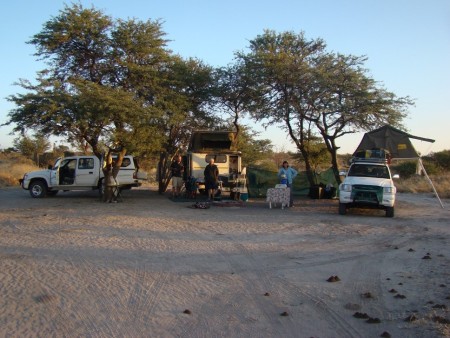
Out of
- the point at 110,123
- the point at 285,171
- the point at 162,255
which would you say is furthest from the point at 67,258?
the point at 285,171

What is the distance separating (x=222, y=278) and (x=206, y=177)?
37.0 ft

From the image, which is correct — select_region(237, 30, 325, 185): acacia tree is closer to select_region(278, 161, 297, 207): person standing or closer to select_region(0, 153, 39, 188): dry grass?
select_region(278, 161, 297, 207): person standing

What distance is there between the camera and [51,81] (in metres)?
17.8

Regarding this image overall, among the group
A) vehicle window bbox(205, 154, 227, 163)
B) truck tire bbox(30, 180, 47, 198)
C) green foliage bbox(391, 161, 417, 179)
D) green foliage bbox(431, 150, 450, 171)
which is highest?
green foliage bbox(431, 150, 450, 171)

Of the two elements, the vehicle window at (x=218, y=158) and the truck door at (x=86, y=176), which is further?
the truck door at (x=86, y=176)

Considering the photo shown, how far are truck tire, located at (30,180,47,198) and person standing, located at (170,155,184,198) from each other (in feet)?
20.2

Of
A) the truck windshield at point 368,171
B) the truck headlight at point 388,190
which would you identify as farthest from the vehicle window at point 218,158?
the truck headlight at point 388,190

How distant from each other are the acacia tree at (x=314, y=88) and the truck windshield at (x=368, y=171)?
3508mm

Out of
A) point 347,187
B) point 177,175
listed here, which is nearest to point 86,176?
point 177,175

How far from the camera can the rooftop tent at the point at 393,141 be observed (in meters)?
18.0

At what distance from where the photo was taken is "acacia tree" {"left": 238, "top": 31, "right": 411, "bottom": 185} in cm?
1900

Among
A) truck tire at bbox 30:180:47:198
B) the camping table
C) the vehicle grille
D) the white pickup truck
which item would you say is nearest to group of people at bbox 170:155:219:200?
the white pickup truck

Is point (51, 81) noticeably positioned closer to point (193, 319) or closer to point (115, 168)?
point (115, 168)

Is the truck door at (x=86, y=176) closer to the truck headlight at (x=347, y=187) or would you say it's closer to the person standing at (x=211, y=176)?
the person standing at (x=211, y=176)
